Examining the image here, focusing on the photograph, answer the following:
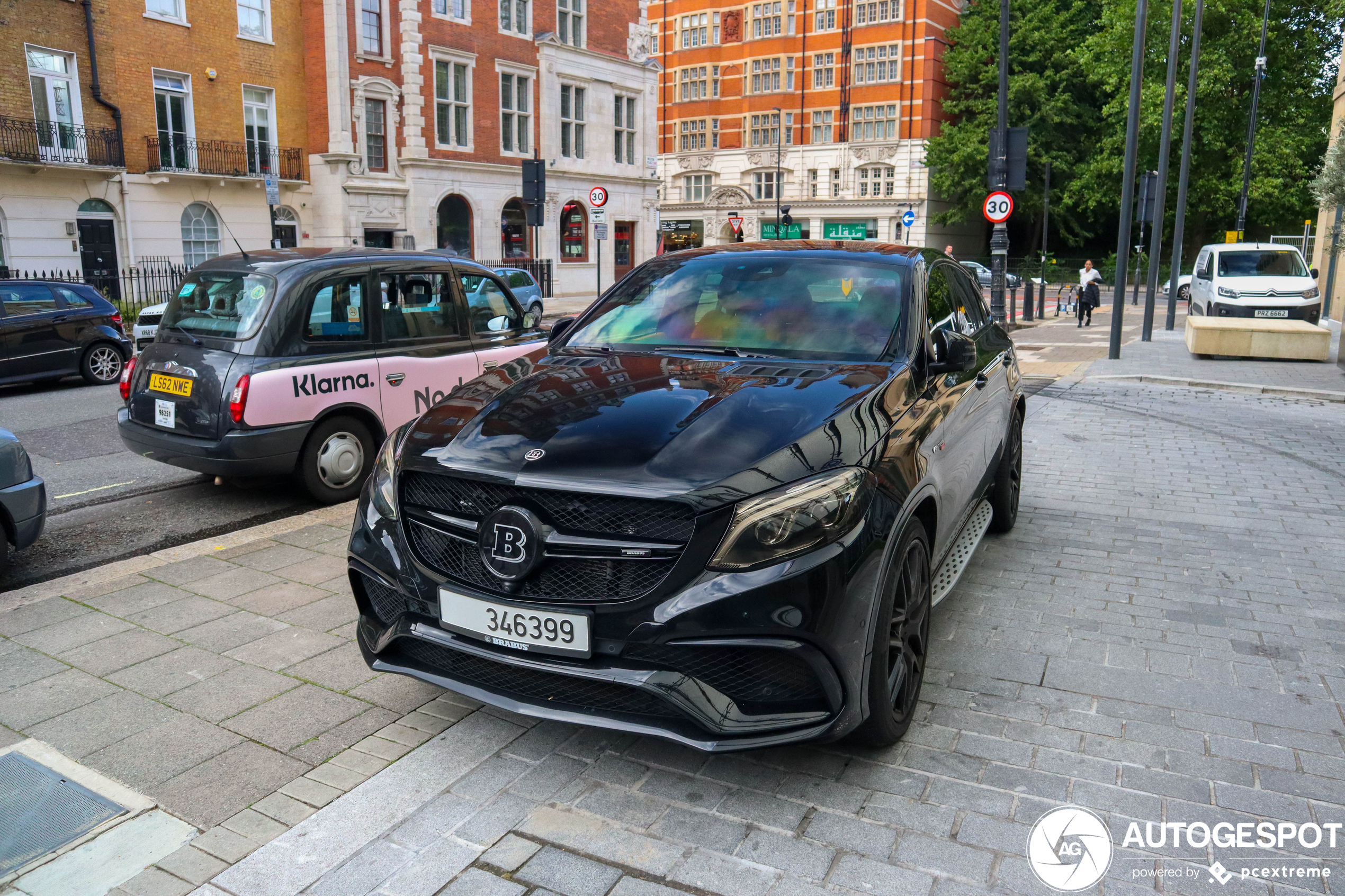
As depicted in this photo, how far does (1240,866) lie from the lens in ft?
9.25

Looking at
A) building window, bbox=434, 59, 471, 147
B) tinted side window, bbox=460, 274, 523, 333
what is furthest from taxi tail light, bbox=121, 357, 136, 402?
building window, bbox=434, 59, 471, 147

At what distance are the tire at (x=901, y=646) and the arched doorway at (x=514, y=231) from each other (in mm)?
34552

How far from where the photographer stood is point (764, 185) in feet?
208

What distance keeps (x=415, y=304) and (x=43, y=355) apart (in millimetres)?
8514

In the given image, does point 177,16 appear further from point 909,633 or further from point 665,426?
point 909,633

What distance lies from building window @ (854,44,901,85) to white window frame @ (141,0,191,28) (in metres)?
41.8

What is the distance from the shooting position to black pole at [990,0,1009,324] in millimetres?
17812

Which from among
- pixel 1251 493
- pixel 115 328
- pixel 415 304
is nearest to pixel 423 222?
pixel 115 328

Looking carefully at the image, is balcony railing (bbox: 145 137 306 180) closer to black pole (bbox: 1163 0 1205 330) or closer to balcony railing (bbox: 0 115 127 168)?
balcony railing (bbox: 0 115 127 168)

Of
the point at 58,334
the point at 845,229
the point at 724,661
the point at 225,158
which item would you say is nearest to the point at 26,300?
the point at 58,334

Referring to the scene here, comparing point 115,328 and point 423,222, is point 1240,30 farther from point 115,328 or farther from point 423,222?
point 115,328

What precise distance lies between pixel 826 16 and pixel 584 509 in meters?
63.0

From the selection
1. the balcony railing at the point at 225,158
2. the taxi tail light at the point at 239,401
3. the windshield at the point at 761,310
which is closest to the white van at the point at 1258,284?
the windshield at the point at 761,310

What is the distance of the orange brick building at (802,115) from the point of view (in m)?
58.6
